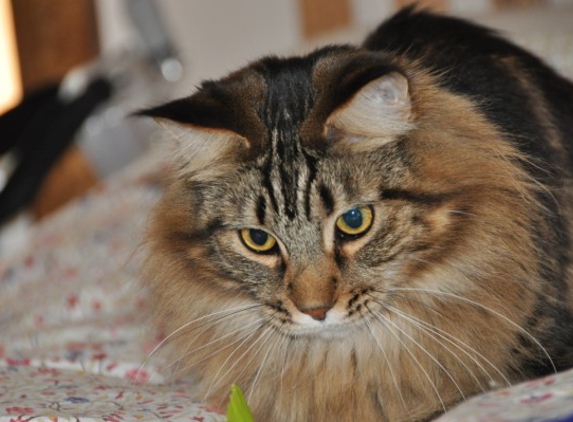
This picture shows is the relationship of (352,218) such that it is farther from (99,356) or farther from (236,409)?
(99,356)

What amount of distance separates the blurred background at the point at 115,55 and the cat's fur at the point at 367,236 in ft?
3.20

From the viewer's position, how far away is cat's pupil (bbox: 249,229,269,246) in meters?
1.41

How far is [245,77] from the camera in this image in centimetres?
150

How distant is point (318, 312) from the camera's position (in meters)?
1.35

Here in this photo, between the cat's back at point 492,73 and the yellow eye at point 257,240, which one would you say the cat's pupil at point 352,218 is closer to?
the yellow eye at point 257,240

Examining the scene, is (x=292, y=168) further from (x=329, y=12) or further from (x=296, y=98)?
(x=329, y=12)

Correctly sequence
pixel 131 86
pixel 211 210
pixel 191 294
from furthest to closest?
pixel 131 86
pixel 191 294
pixel 211 210

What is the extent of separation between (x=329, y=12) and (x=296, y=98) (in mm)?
1944

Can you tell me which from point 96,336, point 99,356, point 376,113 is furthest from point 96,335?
point 376,113

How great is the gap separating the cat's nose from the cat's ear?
0.28m

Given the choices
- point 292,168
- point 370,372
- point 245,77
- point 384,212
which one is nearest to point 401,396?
point 370,372

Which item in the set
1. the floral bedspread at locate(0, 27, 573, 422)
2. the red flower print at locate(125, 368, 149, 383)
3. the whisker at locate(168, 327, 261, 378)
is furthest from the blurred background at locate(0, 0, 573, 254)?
the whisker at locate(168, 327, 261, 378)

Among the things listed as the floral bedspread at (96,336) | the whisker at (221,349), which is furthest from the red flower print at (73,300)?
the whisker at (221,349)

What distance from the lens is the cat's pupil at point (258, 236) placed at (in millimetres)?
1406
